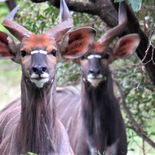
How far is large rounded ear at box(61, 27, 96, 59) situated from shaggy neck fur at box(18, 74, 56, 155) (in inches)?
20.4

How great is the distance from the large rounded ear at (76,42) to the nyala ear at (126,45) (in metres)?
0.73

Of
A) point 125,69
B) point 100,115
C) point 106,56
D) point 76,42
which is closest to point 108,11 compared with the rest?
point 76,42

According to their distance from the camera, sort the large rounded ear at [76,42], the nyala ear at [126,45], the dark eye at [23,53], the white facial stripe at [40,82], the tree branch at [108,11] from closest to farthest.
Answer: the white facial stripe at [40,82] < the dark eye at [23,53] < the large rounded ear at [76,42] < the tree branch at [108,11] < the nyala ear at [126,45]

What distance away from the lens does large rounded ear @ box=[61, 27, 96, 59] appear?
704cm

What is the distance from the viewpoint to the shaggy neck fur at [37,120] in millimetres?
6625

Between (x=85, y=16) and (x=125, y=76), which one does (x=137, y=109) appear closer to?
(x=125, y=76)

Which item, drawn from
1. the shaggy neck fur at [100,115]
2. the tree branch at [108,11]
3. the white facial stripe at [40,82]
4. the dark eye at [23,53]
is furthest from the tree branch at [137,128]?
the white facial stripe at [40,82]

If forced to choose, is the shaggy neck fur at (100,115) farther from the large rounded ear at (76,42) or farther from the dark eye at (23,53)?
the dark eye at (23,53)

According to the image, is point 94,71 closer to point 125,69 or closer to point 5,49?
point 125,69

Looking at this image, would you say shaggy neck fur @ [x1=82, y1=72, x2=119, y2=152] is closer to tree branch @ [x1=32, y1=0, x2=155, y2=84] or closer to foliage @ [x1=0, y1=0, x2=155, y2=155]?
foliage @ [x1=0, y1=0, x2=155, y2=155]

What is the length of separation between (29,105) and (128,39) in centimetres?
197

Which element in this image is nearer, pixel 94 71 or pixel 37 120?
pixel 37 120

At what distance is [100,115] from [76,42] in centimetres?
232

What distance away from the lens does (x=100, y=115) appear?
931 cm
